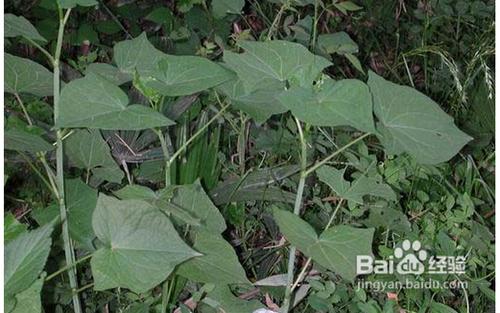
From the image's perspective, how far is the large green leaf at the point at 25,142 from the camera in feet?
2.22

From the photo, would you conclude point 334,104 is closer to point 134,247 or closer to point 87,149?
point 134,247

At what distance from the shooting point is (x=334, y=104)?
1.99 ft

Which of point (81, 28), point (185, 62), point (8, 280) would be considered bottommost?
point (81, 28)

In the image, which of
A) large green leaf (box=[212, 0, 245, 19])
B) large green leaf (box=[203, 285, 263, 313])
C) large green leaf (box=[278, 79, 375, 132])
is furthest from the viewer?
large green leaf (box=[212, 0, 245, 19])

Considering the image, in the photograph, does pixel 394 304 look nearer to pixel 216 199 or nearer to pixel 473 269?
pixel 473 269

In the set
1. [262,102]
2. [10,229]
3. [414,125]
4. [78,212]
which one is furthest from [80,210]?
[414,125]

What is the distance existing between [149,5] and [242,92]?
0.92 metres

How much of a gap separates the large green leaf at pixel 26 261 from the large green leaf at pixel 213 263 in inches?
5.7

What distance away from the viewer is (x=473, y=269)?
94cm

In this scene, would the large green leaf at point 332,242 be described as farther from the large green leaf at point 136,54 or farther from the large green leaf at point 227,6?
the large green leaf at point 227,6

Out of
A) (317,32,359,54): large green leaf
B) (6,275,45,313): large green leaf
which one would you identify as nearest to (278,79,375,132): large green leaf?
(6,275,45,313): large green leaf

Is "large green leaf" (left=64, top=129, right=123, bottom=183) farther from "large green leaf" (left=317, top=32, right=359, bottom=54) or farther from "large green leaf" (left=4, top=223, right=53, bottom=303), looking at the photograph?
"large green leaf" (left=317, top=32, right=359, bottom=54)

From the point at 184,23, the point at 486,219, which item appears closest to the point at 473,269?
the point at 486,219

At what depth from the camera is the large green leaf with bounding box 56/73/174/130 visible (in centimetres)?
59
